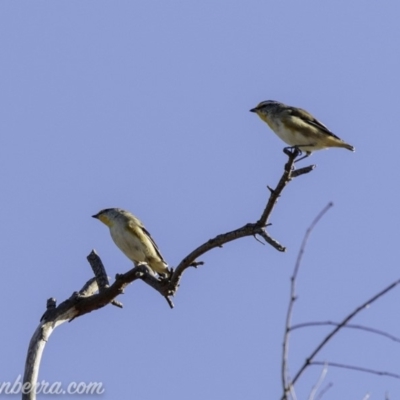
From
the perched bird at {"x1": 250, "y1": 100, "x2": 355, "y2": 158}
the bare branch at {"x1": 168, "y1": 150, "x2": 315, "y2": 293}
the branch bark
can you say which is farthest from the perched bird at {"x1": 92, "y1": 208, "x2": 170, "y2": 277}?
the bare branch at {"x1": 168, "y1": 150, "x2": 315, "y2": 293}

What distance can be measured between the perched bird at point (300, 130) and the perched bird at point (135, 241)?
2.32 meters

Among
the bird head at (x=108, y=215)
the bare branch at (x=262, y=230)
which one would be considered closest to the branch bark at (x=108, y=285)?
the bare branch at (x=262, y=230)

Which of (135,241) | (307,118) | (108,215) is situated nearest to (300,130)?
(307,118)

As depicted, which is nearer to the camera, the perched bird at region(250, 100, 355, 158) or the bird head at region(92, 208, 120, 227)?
the perched bird at region(250, 100, 355, 158)

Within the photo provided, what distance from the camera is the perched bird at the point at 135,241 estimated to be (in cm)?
1225

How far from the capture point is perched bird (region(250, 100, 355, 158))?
1110cm

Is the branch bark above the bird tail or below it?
below

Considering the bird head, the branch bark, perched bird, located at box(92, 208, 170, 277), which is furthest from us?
the bird head

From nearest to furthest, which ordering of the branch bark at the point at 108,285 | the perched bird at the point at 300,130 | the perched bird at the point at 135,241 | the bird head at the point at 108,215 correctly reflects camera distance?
the branch bark at the point at 108,285
the perched bird at the point at 300,130
the perched bird at the point at 135,241
the bird head at the point at 108,215

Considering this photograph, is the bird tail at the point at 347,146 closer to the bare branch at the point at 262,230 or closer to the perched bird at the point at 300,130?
the perched bird at the point at 300,130

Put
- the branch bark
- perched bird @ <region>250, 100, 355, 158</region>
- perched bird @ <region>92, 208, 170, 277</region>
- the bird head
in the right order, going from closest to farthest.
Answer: the branch bark → perched bird @ <region>250, 100, 355, 158</region> → perched bird @ <region>92, 208, 170, 277</region> → the bird head

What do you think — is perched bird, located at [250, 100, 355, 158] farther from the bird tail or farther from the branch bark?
the branch bark

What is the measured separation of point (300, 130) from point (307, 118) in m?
0.36

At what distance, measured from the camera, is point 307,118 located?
11.6 meters
